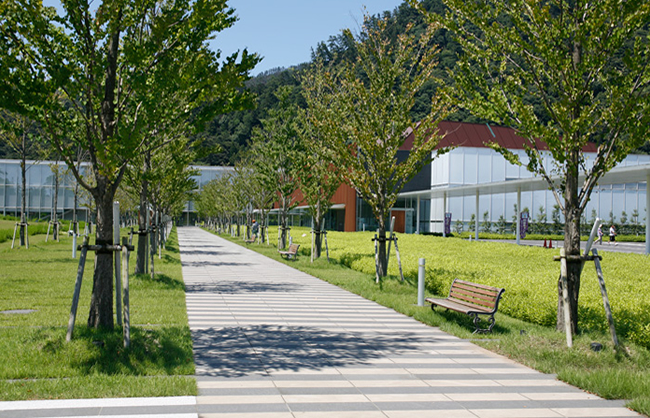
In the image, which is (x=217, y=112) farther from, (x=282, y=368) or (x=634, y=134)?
(x=634, y=134)

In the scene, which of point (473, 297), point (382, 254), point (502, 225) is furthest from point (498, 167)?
point (473, 297)

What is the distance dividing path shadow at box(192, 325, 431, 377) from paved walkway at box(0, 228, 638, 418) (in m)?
0.01

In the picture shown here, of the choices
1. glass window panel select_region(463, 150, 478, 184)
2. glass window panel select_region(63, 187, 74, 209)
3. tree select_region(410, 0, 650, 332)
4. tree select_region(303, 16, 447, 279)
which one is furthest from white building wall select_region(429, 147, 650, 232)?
glass window panel select_region(63, 187, 74, 209)

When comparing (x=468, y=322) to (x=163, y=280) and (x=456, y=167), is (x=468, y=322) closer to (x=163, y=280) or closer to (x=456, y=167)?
(x=163, y=280)

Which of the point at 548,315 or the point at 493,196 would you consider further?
the point at 493,196

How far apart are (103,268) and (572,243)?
6461mm

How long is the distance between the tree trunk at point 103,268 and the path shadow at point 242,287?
21.6 feet

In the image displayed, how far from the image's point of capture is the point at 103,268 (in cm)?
777

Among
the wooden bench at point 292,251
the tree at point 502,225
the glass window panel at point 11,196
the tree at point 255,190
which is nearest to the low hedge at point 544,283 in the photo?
the wooden bench at point 292,251

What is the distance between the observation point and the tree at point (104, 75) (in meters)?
7.19

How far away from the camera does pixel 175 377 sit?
6.31 metres

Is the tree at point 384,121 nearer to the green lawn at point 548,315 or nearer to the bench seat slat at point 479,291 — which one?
the green lawn at point 548,315

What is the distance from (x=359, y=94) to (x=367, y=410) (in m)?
11.8

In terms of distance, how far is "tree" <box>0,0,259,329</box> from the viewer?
7188mm
